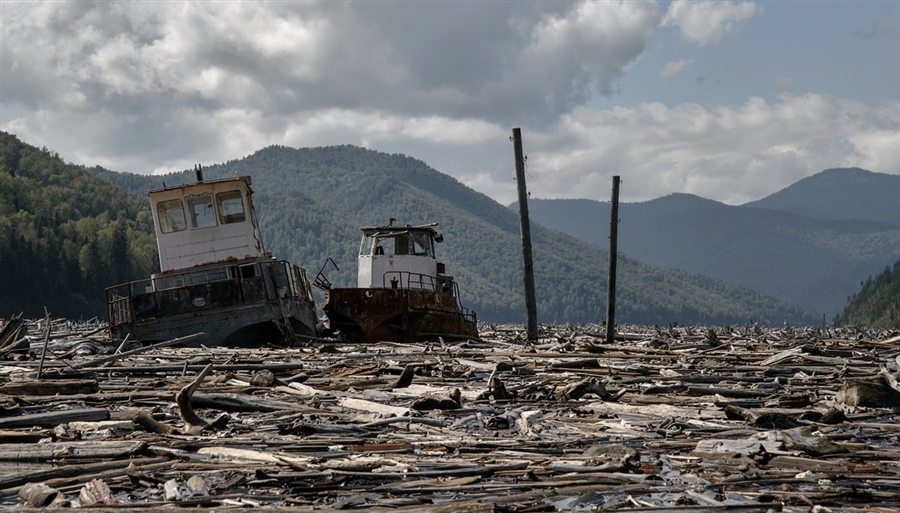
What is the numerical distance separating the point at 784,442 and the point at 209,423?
437 cm

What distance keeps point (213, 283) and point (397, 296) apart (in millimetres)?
4937

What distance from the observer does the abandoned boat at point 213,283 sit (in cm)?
2122

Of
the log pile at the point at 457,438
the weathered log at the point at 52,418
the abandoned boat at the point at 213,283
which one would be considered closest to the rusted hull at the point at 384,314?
the abandoned boat at the point at 213,283

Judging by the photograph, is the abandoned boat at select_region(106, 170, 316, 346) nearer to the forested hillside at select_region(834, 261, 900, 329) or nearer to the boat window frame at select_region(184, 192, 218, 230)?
the boat window frame at select_region(184, 192, 218, 230)

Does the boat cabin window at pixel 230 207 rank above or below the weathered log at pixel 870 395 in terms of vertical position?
above

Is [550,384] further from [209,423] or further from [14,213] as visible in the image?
[14,213]

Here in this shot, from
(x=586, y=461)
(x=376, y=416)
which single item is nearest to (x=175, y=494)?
(x=586, y=461)

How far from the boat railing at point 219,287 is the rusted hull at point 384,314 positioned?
5.79 ft

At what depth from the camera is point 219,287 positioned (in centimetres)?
2153

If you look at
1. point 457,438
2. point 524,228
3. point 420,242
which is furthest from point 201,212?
point 457,438

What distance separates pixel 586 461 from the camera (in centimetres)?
595

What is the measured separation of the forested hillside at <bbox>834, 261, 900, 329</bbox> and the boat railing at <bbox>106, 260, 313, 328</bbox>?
91179 millimetres

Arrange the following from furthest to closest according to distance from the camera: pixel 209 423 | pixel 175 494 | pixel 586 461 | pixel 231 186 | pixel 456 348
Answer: pixel 231 186 → pixel 456 348 → pixel 209 423 → pixel 586 461 → pixel 175 494

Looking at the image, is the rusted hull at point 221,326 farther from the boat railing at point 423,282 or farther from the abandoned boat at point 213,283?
the boat railing at point 423,282
